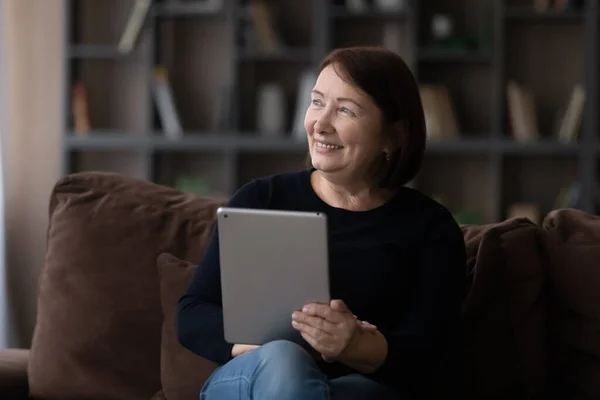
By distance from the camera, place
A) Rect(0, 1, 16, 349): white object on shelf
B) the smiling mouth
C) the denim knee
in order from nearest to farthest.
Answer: the denim knee, the smiling mouth, Rect(0, 1, 16, 349): white object on shelf

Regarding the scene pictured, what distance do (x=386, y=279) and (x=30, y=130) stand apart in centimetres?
301

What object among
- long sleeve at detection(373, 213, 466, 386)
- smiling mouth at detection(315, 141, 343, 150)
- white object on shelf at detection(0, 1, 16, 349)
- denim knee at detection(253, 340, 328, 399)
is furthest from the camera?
white object on shelf at detection(0, 1, 16, 349)

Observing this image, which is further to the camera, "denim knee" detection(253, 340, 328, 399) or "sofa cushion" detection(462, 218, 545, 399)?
"sofa cushion" detection(462, 218, 545, 399)

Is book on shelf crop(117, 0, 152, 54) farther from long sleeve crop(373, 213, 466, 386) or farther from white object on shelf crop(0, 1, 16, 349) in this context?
long sleeve crop(373, 213, 466, 386)

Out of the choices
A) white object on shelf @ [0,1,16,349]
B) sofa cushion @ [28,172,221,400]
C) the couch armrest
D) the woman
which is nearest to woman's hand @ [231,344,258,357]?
the woman

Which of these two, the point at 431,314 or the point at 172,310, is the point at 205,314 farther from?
the point at 431,314

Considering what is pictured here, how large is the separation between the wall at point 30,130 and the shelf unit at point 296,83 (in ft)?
0.41

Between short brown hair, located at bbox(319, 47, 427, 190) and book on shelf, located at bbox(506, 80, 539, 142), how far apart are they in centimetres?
242

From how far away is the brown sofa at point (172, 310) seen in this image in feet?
6.35

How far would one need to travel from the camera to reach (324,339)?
5.18ft

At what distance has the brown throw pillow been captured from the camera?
1916 mm

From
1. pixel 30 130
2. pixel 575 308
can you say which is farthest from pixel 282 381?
pixel 30 130

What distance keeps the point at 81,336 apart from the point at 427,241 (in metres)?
0.77

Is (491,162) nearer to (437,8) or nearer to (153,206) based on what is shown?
(437,8)
